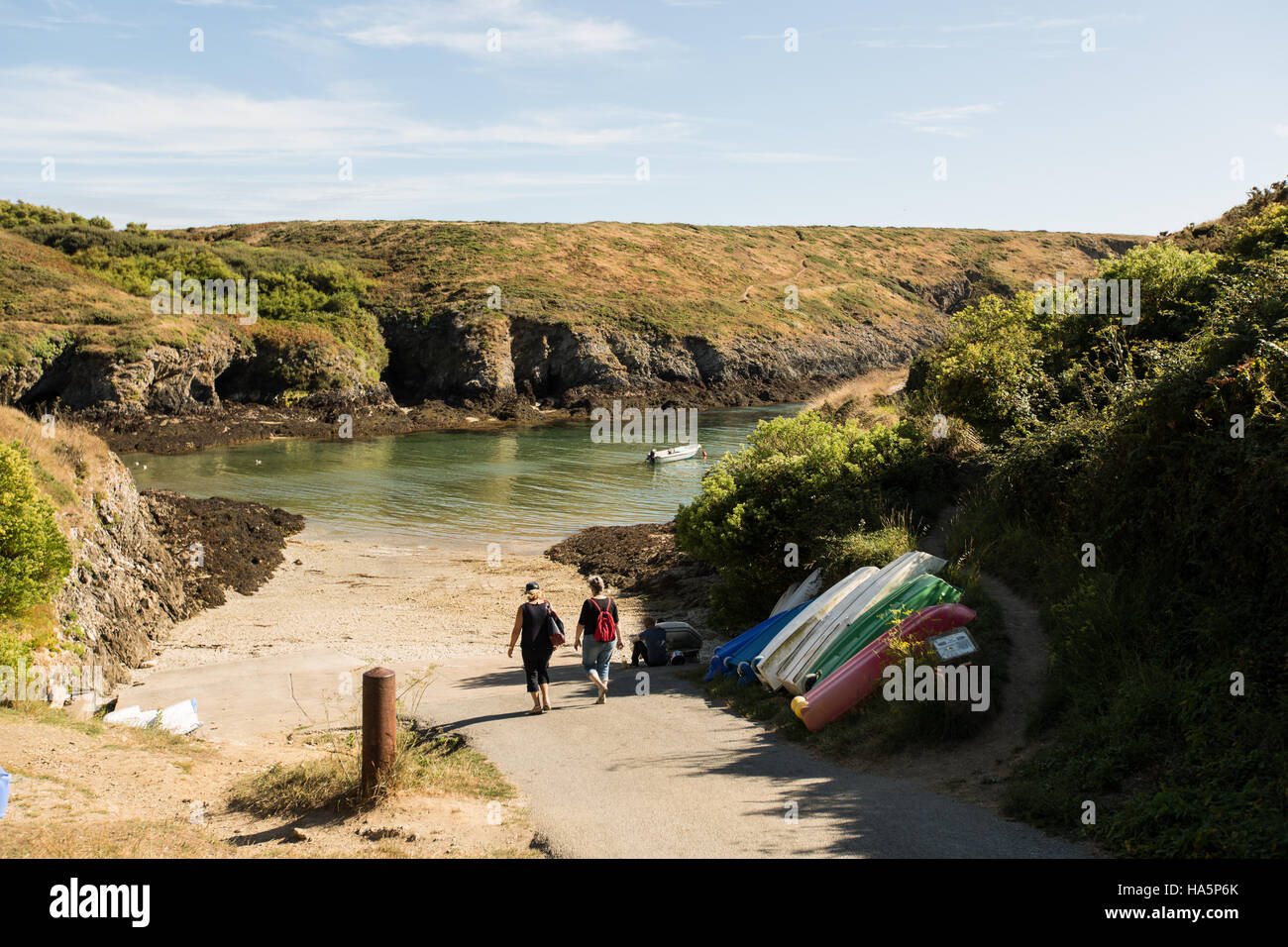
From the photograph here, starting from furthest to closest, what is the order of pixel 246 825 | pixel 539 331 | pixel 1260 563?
pixel 539 331 < pixel 1260 563 < pixel 246 825

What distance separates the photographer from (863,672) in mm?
10969

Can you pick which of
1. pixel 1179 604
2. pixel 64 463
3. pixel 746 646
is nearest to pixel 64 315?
pixel 64 463

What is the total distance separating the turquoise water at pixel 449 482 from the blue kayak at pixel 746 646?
57.4 feet

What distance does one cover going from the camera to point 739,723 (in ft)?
37.7

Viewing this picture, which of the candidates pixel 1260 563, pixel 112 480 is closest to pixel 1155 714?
pixel 1260 563

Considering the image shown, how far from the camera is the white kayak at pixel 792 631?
41.2 feet

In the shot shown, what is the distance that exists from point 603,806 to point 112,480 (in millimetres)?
17203

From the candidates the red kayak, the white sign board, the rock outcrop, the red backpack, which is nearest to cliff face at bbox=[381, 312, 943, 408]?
the rock outcrop

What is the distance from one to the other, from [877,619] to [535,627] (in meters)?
4.33

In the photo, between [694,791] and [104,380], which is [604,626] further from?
[104,380]

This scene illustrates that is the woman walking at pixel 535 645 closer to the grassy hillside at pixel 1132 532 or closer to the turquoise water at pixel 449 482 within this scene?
the grassy hillside at pixel 1132 532

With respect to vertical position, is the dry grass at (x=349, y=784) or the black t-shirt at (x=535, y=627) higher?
the black t-shirt at (x=535, y=627)

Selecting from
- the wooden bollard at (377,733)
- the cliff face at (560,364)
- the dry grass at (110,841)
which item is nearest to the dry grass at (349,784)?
the wooden bollard at (377,733)
